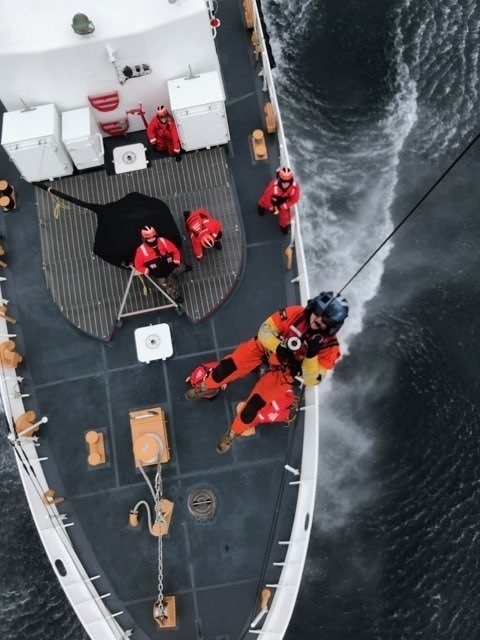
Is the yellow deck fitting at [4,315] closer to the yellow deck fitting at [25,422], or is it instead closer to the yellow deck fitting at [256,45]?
the yellow deck fitting at [25,422]

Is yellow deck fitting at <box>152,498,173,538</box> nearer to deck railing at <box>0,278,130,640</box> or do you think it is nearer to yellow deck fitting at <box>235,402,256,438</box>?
deck railing at <box>0,278,130,640</box>

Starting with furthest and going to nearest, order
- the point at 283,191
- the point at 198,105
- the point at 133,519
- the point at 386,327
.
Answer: the point at 386,327 < the point at 198,105 < the point at 283,191 < the point at 133,519

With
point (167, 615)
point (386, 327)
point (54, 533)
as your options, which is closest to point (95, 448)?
point (54, 533)

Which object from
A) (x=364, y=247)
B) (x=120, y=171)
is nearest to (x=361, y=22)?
(x=364, y=247)

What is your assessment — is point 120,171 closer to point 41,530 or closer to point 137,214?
point 137,214

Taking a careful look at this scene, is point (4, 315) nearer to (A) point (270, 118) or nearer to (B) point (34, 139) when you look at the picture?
(B) point (34, 139)

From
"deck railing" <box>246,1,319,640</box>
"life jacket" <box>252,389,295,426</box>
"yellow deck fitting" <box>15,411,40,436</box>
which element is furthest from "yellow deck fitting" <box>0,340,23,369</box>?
"deck railing" <box>246,1,319,640</box>
